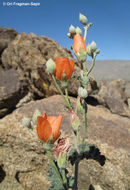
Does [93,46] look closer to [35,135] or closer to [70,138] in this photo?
[35,135]

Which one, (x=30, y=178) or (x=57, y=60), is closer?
(x=57, y=60)

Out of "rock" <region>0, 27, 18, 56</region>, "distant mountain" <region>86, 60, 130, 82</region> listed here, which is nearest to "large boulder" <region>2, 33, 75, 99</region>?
"rock" <region>0, 27, 18, 56</region>

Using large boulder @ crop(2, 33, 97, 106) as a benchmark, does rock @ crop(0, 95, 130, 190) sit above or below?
below

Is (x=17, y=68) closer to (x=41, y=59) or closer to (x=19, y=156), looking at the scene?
(x=41, y=59)

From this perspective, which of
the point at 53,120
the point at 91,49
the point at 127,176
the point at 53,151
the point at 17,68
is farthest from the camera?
the point at 17,68

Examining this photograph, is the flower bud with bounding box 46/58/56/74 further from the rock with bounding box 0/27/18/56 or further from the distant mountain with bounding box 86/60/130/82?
the distant mountain with bounding box 86/60/130/82

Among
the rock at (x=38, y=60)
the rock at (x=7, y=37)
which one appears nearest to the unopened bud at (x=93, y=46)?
the rock at (x=38, y=60)

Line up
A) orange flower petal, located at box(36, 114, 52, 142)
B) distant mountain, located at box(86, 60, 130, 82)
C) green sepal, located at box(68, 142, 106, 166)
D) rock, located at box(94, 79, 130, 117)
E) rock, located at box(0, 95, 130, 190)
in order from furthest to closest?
distant mountain, located at box(86, 60, 130, 82) → rock, located at box(94, 79, 130, 117) → rock, located at box(0, 95, 130, 190) → green sepal, located at box(68, 142, 106, 166) → orange flower petal, located at box(36, 114, 52, 142)

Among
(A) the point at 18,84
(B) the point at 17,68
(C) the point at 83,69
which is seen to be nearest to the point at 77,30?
(C) the point at 83,69
